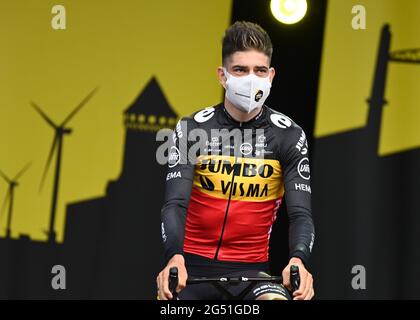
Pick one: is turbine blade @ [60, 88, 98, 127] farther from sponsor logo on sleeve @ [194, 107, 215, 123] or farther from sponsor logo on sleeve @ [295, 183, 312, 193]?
sponsor logo on sleeve @ [295, 183, 312, 193]

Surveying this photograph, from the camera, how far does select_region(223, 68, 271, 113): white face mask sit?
11.3 feet

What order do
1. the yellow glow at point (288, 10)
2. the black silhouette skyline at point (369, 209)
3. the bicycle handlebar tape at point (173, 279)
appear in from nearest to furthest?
the bicycle handlebar tape at point (173, 279) → the yellow glow at point (288, 10) → the black silhouette skyline at point (369, 209)

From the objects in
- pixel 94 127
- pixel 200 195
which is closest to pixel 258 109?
pixel 200 195

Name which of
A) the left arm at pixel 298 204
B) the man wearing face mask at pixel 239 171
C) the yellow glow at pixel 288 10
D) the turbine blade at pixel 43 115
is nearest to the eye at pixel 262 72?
the man wearing face mask at pixel 239 171

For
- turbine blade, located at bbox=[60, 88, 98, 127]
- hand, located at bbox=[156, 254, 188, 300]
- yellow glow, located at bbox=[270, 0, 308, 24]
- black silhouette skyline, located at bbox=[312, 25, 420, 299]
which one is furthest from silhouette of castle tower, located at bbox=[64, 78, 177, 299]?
hand, located at bbox=[156, 254, 188, 300]

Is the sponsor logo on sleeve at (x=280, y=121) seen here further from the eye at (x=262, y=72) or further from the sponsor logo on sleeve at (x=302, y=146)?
the eye at (x=262, y=72)

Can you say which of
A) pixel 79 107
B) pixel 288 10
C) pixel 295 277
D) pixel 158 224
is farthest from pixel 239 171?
pixel 79 107

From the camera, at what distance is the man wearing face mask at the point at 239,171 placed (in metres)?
3.45

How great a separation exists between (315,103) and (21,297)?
2.08 metres

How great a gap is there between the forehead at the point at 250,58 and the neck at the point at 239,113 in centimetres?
20

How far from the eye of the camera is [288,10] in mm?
4766

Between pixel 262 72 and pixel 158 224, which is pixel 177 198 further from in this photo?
pixel 158 224

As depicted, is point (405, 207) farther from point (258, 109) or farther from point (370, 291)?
point (258, 109)

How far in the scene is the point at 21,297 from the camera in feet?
16.4
